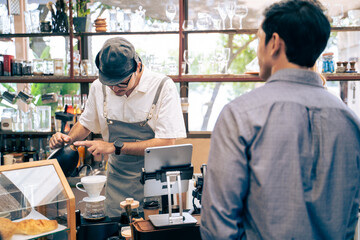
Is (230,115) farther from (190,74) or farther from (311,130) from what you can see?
(190,74)

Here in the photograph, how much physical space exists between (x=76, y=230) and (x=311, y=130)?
1102 millimetres

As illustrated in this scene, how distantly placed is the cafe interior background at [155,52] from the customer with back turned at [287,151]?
2183 millimetres

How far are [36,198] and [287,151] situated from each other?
100cm

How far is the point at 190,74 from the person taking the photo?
331cm

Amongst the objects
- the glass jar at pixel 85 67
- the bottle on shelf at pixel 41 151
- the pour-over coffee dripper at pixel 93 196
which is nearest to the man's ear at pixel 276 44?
the pour-over coffee dripper at pixel 93 196

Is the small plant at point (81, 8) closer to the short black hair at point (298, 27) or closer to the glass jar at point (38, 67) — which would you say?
the glass jar at point (38, 67)

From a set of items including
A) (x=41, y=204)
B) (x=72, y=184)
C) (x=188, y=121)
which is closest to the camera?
(x=41, y=204)

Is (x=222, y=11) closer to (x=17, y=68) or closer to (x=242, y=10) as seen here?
(x=242, y=10)

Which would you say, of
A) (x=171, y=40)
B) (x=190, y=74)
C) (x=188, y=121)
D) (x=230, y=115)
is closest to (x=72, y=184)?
(x=188, y=121)

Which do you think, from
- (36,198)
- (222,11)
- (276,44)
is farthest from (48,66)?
(276,44)

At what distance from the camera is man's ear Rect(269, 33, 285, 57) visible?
3.44 feet

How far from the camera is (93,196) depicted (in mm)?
1672

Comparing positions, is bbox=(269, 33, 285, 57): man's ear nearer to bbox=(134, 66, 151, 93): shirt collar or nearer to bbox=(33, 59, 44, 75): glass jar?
bbox=(134, 66, 151, 93): shirt collar

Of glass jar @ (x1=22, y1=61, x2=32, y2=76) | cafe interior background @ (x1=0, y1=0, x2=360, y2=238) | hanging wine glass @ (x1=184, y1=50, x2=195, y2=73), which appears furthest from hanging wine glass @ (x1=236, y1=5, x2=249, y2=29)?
glass jar @ (x1=22, y1=61, x2=32, y2=76)
